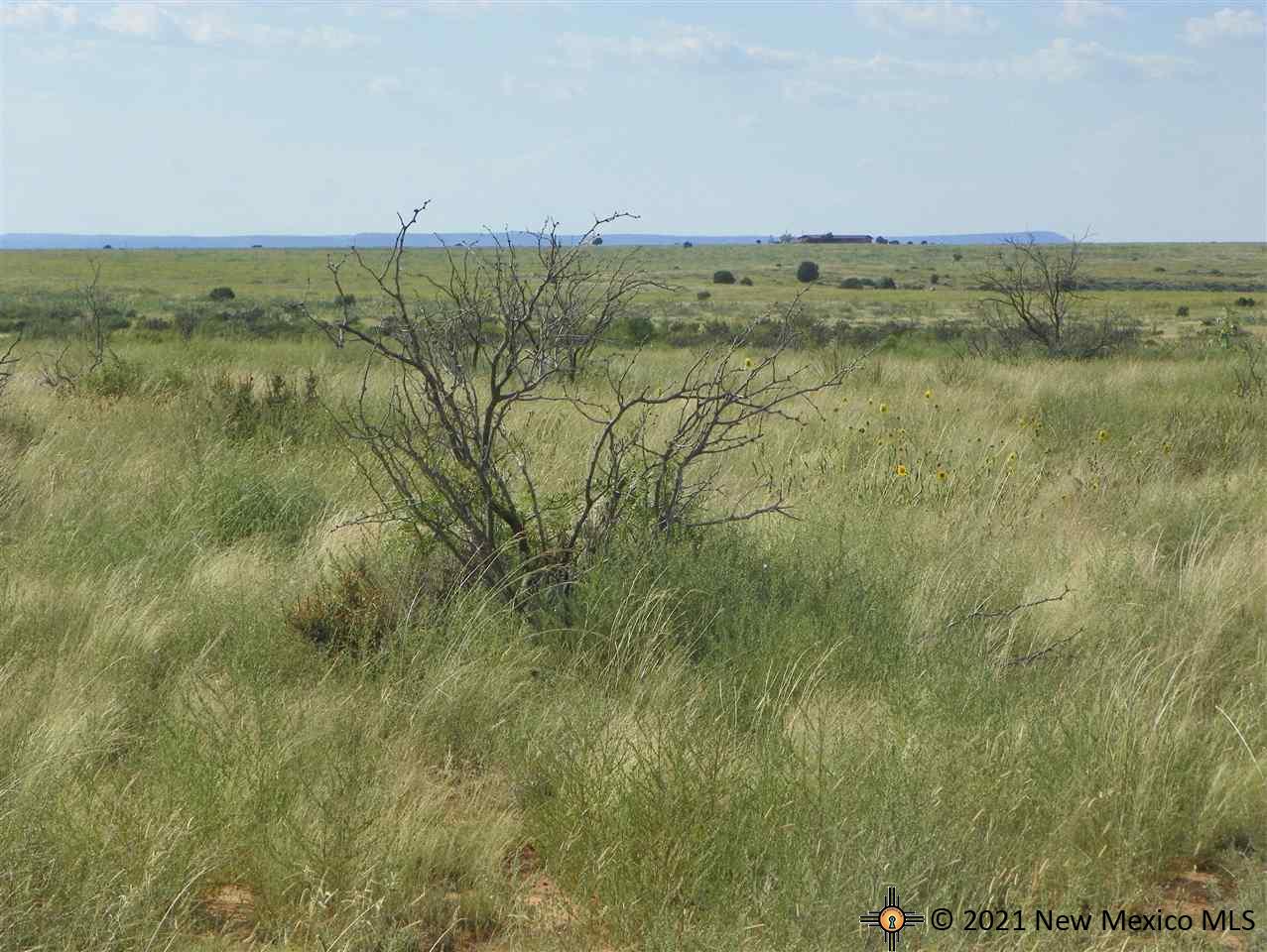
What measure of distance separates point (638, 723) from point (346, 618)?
1469 mm

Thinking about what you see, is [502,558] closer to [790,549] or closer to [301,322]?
[790,549]

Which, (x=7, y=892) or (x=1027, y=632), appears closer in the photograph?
(x=7, y=892)

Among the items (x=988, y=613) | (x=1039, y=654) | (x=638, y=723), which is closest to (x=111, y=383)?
(x=988, y=613)

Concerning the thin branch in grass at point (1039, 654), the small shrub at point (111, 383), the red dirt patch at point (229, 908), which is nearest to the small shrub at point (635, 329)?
the small shrub at point (111, 383)

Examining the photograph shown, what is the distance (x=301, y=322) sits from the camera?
30562 millimetres

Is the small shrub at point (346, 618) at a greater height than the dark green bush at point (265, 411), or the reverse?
the dark green bush at point (265, 411)

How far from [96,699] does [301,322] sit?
2774 centimetres

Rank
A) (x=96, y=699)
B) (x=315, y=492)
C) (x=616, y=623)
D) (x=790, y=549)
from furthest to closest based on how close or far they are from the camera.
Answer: (x=315, y=492) < (x=790, y=549) < (x=616, y=623) < (x=96, y=699)

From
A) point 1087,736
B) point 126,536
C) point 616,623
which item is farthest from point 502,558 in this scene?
point 1087,736

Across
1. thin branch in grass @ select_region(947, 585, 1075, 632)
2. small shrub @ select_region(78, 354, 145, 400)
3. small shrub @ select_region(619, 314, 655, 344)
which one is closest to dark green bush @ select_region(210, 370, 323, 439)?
small shrub @ select_region(78, 354, 145, 400)

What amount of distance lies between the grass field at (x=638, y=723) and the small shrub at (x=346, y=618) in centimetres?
3

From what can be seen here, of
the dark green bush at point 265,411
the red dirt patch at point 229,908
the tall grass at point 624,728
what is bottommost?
the red dirt patch at point 229,908

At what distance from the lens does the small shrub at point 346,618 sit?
14.8ft

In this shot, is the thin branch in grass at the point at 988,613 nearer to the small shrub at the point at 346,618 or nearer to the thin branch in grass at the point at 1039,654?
the thin branch in grass at the point at 1039,654
